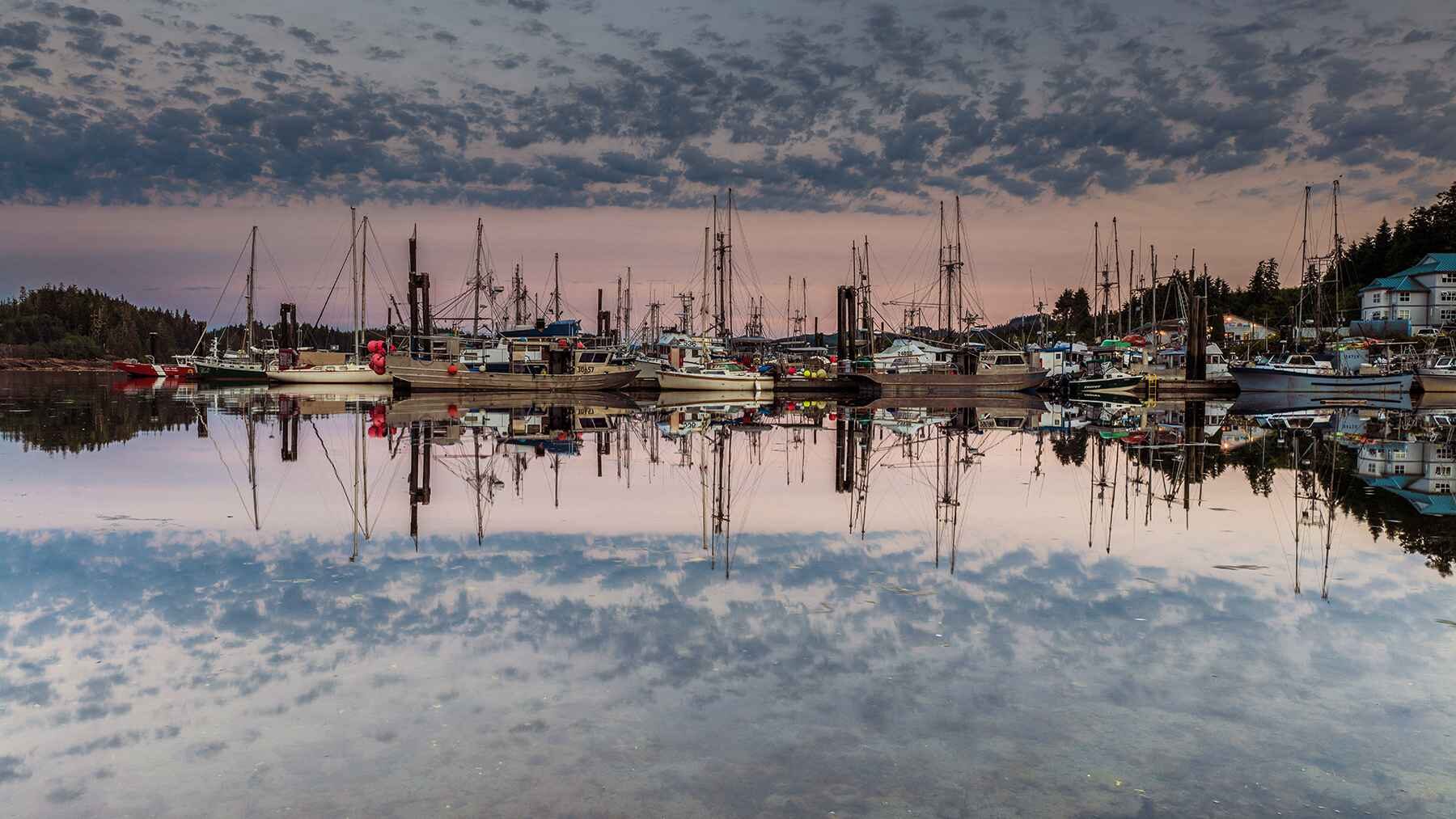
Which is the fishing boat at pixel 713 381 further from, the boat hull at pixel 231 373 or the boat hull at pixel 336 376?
the boat hull at pixel 231 373

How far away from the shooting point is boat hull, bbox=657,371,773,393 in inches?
2699

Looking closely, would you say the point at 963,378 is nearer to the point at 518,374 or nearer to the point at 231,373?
the point at 518,374

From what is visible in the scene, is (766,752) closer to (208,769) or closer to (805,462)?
(208,769)

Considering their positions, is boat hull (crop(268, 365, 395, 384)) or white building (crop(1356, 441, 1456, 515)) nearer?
white building (crop(1356, 441, 1456, 515))

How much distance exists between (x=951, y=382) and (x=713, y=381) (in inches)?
732

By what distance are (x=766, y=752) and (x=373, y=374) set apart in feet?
242

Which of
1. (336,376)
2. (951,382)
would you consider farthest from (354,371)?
(951,382)

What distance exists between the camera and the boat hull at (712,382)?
68562 millimetres

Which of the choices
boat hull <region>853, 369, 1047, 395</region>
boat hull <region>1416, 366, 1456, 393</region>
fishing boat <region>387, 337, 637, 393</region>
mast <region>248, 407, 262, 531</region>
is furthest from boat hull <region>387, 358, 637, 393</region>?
boat hull <region>1416, 366, 1456, 393</region>

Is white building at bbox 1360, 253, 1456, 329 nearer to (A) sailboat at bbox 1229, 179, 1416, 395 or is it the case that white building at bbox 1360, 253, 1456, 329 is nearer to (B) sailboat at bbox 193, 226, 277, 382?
(A) sailboat at bbox 1229, 179, 1416, 395

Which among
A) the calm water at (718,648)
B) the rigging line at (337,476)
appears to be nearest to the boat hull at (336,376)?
the rigging line at (337,476)

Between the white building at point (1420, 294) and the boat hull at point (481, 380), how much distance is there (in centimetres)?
9701

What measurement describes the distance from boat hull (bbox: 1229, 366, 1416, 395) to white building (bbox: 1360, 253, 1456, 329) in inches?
2148

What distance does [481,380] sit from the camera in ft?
220
